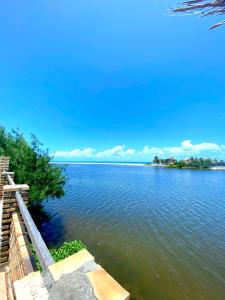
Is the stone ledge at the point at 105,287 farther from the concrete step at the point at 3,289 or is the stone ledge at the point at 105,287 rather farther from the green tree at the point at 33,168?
the green tree at the point at 33,168

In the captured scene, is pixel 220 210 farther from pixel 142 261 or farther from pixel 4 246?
pixel 4 246

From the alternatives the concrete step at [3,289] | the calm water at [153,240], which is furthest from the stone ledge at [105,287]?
the calm water at [153,240]

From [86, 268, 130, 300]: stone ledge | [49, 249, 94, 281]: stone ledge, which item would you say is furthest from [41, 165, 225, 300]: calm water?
[86, 268, 130, 300]: stone ledge

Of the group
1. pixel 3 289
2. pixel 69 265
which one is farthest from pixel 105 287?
pixel 3 289

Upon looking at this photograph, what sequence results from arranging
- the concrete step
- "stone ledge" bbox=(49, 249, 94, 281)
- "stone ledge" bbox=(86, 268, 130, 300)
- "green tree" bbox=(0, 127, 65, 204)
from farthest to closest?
1. "green tree" bbox=(0, 127, 65, 204)
2. the concrete step
3. "stone ledge" bbox=(49, 249, 94, 281)
4. "stone ledge" bbox=(86, 268, 130, 300)

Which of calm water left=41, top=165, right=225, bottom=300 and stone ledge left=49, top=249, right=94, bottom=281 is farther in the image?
calm water left=41, top=165, right=225, bottom=300

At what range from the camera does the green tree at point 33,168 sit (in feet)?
36.5

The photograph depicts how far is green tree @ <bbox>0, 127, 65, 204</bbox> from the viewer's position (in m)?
11.1

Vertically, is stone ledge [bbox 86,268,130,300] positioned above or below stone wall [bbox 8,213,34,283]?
above

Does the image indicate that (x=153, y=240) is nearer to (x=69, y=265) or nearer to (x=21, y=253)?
(x=21, y=253)

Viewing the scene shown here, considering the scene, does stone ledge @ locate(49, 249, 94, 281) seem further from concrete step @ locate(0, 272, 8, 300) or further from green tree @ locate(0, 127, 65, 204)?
green tree @ locate(0, 127, 65, 204)

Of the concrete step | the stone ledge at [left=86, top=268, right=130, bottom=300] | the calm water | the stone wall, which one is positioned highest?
the stone ledge at [left=86, top=268, right=130, bottom=300]

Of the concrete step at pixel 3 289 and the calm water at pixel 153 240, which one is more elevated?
the concrete step at pixel 3 289

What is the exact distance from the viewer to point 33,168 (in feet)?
40.1
